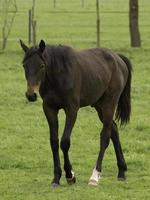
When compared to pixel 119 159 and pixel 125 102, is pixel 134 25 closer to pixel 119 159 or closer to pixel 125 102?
pixel 125 102

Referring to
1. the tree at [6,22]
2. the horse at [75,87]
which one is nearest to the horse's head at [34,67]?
the horse at [75,87]

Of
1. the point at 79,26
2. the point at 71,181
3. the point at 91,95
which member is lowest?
the point at 79,26

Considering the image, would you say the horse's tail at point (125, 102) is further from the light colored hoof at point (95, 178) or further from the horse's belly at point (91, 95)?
the light colored hoof at point (95, 178)

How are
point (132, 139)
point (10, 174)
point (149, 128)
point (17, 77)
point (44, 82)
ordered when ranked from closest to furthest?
point (44, 82) < point (10, 174) < point (132, 139) < point (149, 128) < point (17, 77)

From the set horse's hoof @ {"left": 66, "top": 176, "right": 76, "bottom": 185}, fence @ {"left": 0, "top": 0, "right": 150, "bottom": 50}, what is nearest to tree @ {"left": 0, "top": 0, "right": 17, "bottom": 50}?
fence @ {"left": 0, "top": 0, "right": 150, "bottom": 50}

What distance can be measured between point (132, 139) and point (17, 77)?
300 inches

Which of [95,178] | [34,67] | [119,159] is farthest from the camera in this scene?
[119,159]

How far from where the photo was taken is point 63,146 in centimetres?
846

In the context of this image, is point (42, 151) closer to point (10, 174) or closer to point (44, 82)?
point (10, 174)

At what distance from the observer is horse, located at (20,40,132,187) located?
8031 mm

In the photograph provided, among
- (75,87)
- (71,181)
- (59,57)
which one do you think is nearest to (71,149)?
(71,181)

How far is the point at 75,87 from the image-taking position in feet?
27.9

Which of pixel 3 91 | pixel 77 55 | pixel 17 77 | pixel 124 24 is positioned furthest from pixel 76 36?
pixel 77 55

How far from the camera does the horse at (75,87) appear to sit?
8.03 metres
